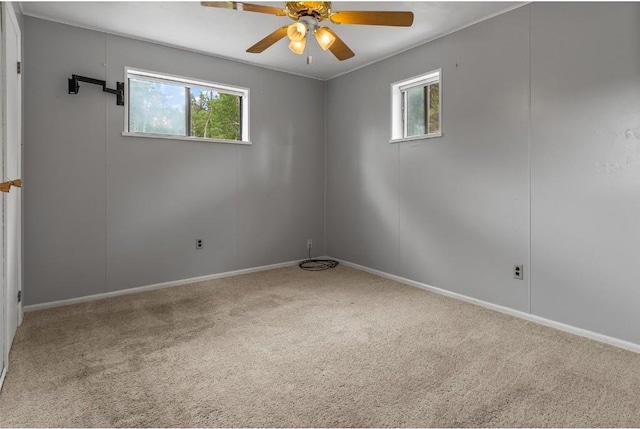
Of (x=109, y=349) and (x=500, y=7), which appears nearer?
(x=109, y=349)

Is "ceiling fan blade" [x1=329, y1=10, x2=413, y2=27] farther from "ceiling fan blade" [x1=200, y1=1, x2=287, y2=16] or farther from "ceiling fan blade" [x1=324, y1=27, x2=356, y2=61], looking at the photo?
"ceiling fan blade" [x1=200, y1=1, x2=287, y2=16]

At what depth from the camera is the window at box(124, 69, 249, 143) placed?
3.67 m

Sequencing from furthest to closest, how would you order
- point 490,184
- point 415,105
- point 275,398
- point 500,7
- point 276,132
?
point 276,132 < point 415,105 < point 490,184 < point 500,7 < point 275,398

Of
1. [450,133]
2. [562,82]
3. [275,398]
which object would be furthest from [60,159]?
[562,82]

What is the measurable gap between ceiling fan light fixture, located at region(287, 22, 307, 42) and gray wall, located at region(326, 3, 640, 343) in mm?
1828

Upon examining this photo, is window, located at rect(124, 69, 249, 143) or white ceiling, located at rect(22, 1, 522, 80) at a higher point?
white ceiling, located at rect(22, 1, 522, 80)

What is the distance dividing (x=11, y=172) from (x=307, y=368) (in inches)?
90.7

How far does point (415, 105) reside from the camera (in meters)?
3.97

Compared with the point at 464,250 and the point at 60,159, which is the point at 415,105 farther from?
the point at 60,159

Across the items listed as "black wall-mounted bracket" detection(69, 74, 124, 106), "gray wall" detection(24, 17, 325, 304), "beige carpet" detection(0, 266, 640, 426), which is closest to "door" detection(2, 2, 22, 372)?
"beige carpet" detection(0, 266, 640, 426)

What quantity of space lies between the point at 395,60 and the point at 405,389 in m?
3.39

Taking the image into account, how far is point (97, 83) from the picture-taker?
10.9 feet

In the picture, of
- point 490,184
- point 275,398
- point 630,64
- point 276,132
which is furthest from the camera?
point 276,132

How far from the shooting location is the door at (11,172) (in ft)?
7.04
